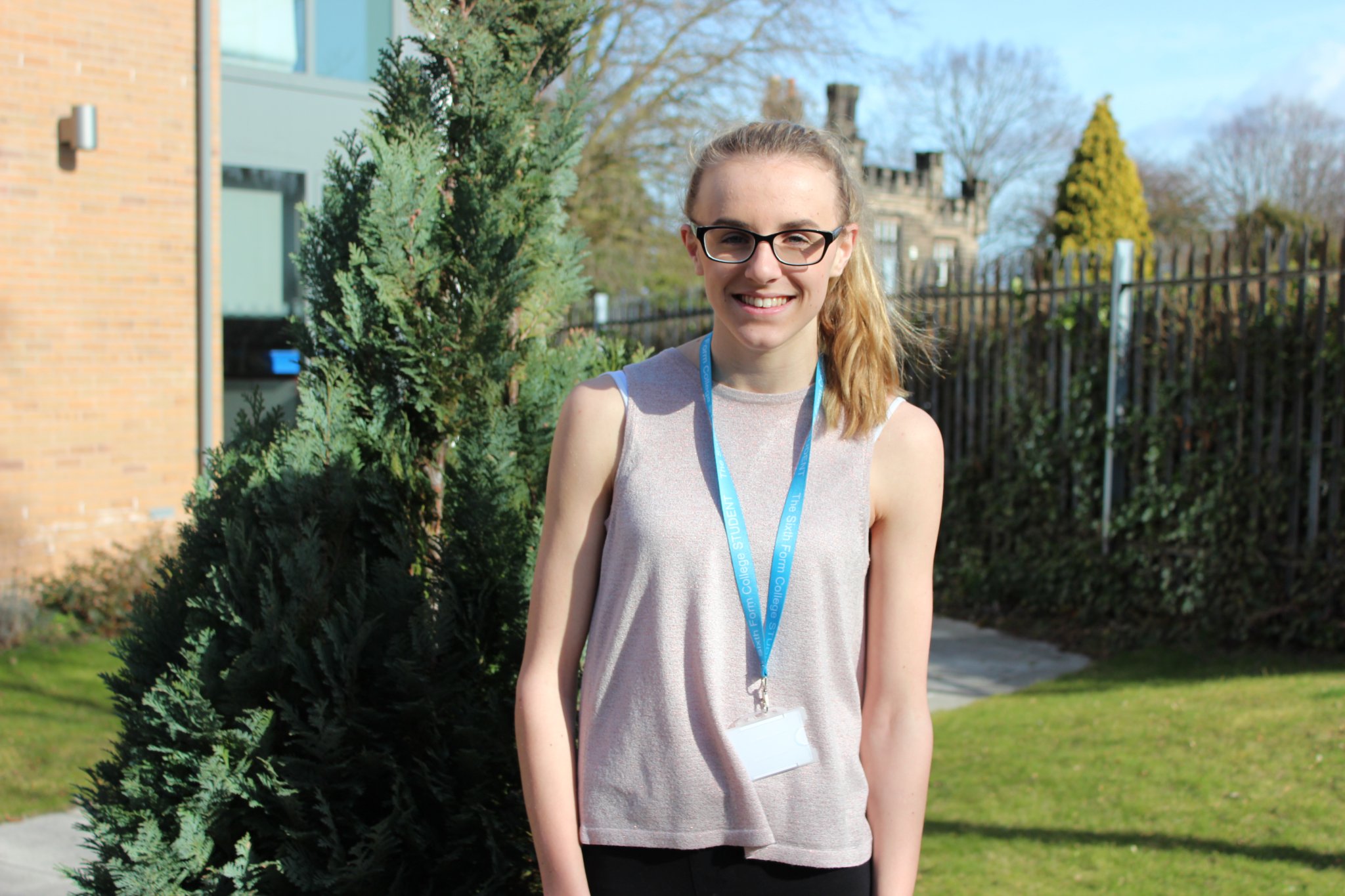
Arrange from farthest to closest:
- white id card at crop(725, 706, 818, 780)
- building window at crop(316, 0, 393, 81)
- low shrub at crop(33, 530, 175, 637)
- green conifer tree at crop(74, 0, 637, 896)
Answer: building window at crop(316, 0, 393, 81), low shrub at crop(33, 530, 175, 637), green conifer tree at crop(74, 0, 637, 896), white id card at crop(725, 706, 818, 780)

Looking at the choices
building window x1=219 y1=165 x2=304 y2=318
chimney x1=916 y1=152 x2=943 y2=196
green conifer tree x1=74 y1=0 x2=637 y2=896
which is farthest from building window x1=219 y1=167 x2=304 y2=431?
chimney x1=916 y1=152 x2=943 y2=196

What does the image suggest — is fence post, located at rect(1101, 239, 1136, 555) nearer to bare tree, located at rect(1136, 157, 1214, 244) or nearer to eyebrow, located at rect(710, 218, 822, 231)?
eyebrow, located at rect(710, 218, 822, 231)

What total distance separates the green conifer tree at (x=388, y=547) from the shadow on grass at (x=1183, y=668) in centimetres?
480

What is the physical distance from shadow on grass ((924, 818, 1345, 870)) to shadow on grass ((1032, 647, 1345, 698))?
2213mm

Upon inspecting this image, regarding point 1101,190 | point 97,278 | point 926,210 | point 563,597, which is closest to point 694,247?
point 563,597

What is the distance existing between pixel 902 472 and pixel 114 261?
933 centimetres

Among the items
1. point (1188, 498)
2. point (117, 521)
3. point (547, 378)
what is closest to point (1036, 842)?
point (547, 378)

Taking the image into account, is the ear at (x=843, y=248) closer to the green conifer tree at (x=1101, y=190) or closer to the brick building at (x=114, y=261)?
the brick building at (x=114, y=261)

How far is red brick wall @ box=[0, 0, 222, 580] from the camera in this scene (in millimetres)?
9023

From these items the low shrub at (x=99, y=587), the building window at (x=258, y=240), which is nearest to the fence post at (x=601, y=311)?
the building window at (x=258, y=240)

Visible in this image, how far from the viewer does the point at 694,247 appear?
1.85m

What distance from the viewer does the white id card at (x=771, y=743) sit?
1.69m

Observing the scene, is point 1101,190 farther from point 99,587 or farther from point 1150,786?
point 1150,786

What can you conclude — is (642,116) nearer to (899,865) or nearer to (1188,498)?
(1188,498)
